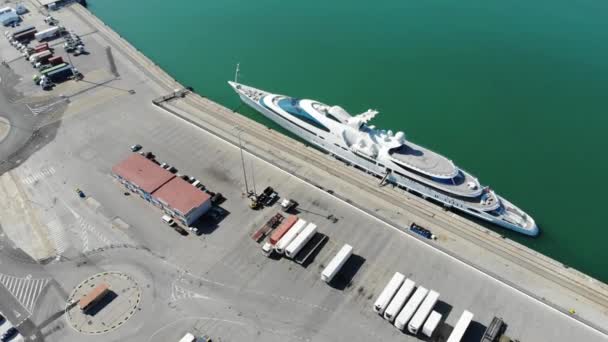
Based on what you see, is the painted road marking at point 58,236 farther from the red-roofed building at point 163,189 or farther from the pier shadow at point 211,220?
the pier shadow at point 211,220

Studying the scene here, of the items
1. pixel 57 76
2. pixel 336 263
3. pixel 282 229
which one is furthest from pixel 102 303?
pixel 57 76

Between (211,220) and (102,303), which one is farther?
(211,220)

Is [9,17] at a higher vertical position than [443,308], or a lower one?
higher

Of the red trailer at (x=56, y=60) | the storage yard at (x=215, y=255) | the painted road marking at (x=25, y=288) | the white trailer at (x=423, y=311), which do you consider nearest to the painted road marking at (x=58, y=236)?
the storage yard at (x=215, y=255)

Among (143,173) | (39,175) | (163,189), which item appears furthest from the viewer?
(39,175)

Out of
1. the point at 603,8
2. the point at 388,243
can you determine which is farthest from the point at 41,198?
the point at 603,8

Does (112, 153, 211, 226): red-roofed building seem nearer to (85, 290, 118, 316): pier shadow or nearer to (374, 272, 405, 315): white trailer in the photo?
(85, 290, 118, 316): pier shadow

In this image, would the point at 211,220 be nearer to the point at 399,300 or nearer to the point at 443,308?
the point at 399,300
